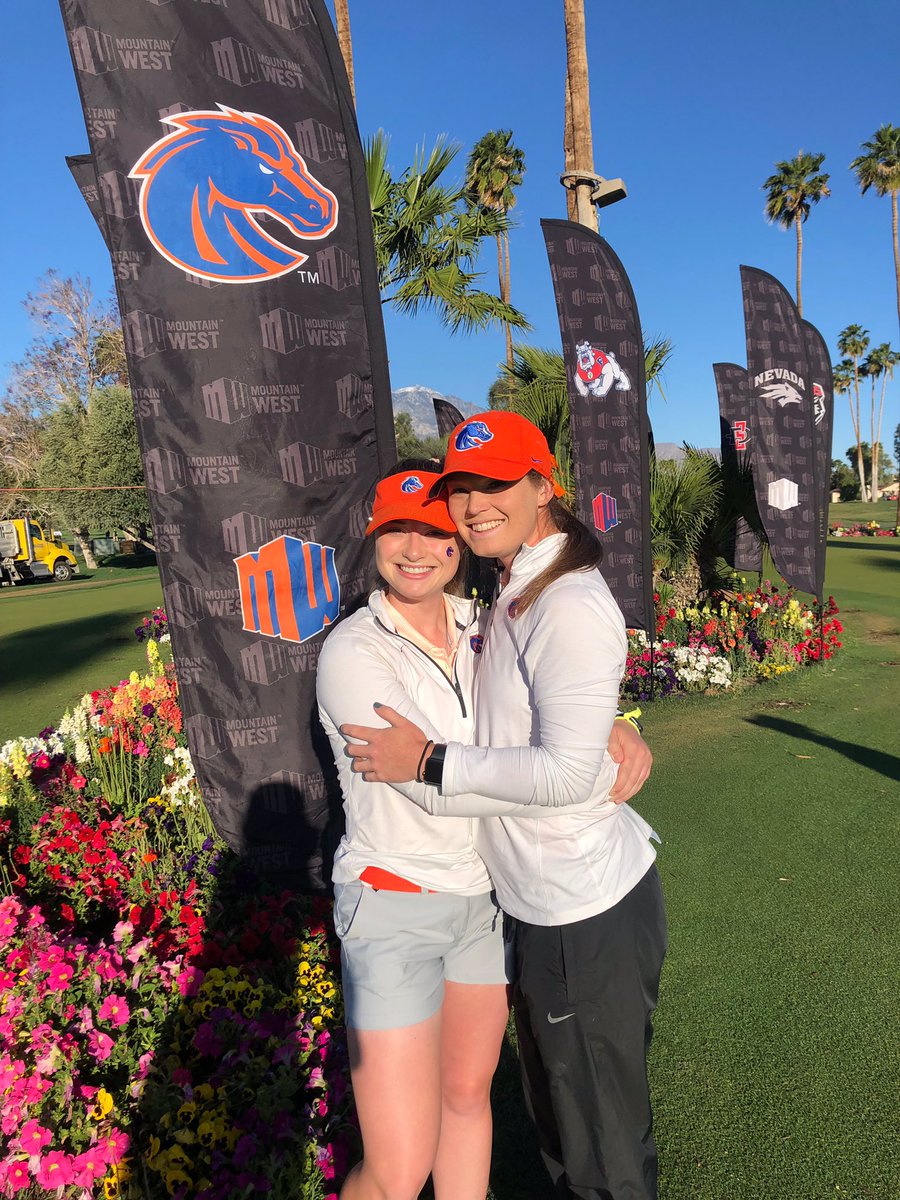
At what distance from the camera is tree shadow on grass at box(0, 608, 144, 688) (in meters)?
10.7

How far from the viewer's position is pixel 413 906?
1816 millimetres

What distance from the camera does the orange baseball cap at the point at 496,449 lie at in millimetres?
1786

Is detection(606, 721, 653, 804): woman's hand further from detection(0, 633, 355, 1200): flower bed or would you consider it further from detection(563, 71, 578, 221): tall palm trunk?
detection(563, 71, 578, 221): tall palm trunk

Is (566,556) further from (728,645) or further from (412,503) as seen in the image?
(728,645)

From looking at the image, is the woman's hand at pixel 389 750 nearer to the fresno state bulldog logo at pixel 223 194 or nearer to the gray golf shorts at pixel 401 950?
the gray golf shorts at pixel 401 950

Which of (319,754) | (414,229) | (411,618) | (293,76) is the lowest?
(319,754)

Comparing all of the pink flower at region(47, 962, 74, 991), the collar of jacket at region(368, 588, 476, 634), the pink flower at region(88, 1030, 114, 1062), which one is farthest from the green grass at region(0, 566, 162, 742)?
the collar of jacket at region(368, 588, 476, 634)

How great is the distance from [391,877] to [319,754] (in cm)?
121

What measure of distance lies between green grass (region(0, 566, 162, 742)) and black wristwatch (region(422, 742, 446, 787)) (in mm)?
7284

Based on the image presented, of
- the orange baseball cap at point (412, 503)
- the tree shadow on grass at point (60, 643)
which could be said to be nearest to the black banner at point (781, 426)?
the orange baseball cap at point (412, 503)

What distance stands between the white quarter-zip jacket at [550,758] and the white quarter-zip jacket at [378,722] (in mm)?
68

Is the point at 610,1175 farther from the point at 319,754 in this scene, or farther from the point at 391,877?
the point at 319,754

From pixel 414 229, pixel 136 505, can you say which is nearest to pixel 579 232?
pixel 414 229

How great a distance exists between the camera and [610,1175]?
182 cm
